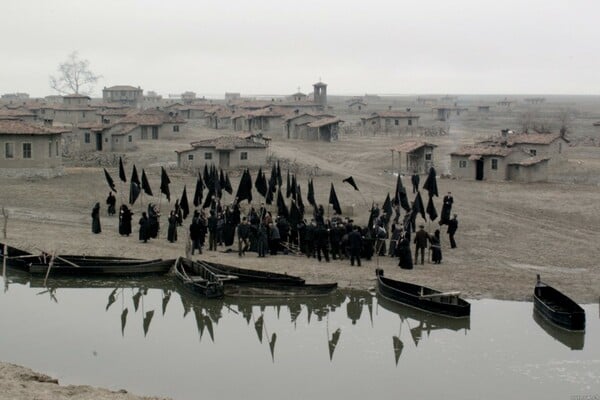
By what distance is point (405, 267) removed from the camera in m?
29.0

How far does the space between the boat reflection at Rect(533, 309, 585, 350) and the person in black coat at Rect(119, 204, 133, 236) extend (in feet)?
55.6

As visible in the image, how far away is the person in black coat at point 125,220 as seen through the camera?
110 ft

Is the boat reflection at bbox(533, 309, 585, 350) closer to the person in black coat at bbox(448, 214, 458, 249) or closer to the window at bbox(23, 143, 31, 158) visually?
the person in black coat at bbox(448, 214, 458, 249)

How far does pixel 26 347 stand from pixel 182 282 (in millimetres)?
6516

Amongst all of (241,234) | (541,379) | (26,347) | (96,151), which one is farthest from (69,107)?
(541,379)

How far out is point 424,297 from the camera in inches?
965

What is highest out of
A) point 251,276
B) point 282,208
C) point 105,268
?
point 282,208

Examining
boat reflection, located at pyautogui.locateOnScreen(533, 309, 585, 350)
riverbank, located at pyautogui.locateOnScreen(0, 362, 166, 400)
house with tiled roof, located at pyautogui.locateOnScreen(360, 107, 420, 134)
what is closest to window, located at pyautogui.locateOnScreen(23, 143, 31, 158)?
riverbank, located at pyautogui.locateOnScreen(0, 362, 166, 400)

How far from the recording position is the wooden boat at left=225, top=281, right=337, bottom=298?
85.6 ft

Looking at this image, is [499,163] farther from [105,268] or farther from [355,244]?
[105,268]

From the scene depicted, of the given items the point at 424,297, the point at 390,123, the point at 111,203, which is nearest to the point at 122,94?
the point at 390,123

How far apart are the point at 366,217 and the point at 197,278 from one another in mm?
13847

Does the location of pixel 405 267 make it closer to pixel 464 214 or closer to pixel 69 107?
pixel 464 214

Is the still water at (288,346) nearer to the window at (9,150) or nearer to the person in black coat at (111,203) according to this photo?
the person in black coat at (111,203)
